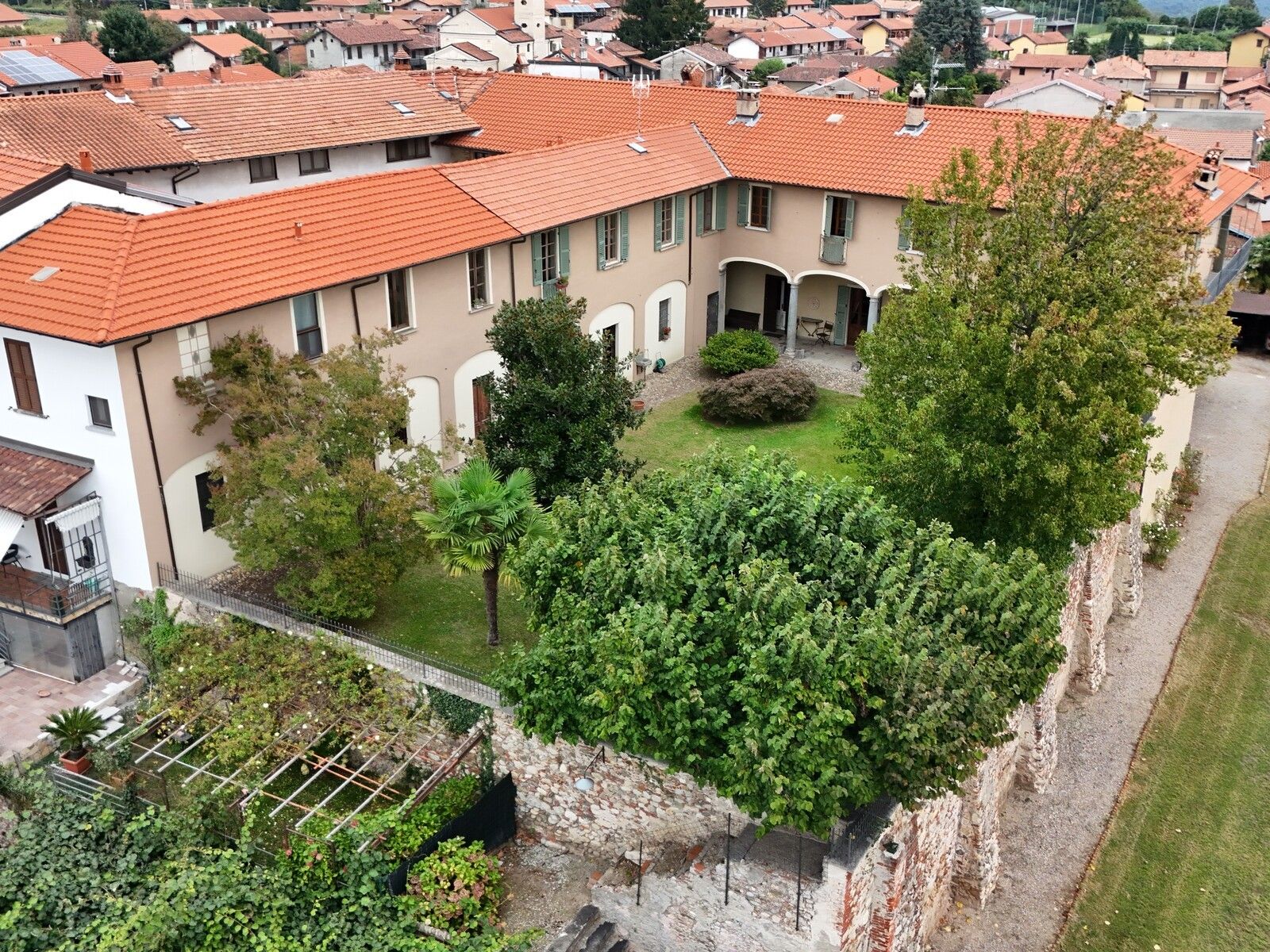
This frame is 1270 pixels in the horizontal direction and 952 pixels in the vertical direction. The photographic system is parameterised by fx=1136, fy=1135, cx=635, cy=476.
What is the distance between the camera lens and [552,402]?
23.3 meters

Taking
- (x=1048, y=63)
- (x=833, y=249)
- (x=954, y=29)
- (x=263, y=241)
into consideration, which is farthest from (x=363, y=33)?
(x=263, y=241)

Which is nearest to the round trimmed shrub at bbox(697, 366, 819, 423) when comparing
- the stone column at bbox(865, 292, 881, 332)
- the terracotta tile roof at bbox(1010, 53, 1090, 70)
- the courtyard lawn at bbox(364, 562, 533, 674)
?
the stone column at bbox(865, 292, 881, 332)

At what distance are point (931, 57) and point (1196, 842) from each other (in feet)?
349

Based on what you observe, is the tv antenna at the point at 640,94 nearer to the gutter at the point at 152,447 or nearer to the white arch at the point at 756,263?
the white arch at the point at 756,263

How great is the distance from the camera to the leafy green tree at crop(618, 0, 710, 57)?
116875mm

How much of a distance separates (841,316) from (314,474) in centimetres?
2416

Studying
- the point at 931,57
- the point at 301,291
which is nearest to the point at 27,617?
the point at 301,291

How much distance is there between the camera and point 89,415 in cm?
2216

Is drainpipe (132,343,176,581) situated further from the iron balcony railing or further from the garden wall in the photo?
the iron balcony railing

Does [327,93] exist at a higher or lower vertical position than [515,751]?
higher

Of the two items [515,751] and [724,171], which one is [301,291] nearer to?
[515,751]

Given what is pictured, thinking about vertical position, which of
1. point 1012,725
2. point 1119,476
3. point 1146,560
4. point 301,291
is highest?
point 301,291

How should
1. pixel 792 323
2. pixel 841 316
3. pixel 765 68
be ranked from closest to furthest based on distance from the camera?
pixel 792 323 < pixel 841 316 < pixel 765 68

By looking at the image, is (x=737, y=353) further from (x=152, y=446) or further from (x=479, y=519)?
(x=152, y=446)
